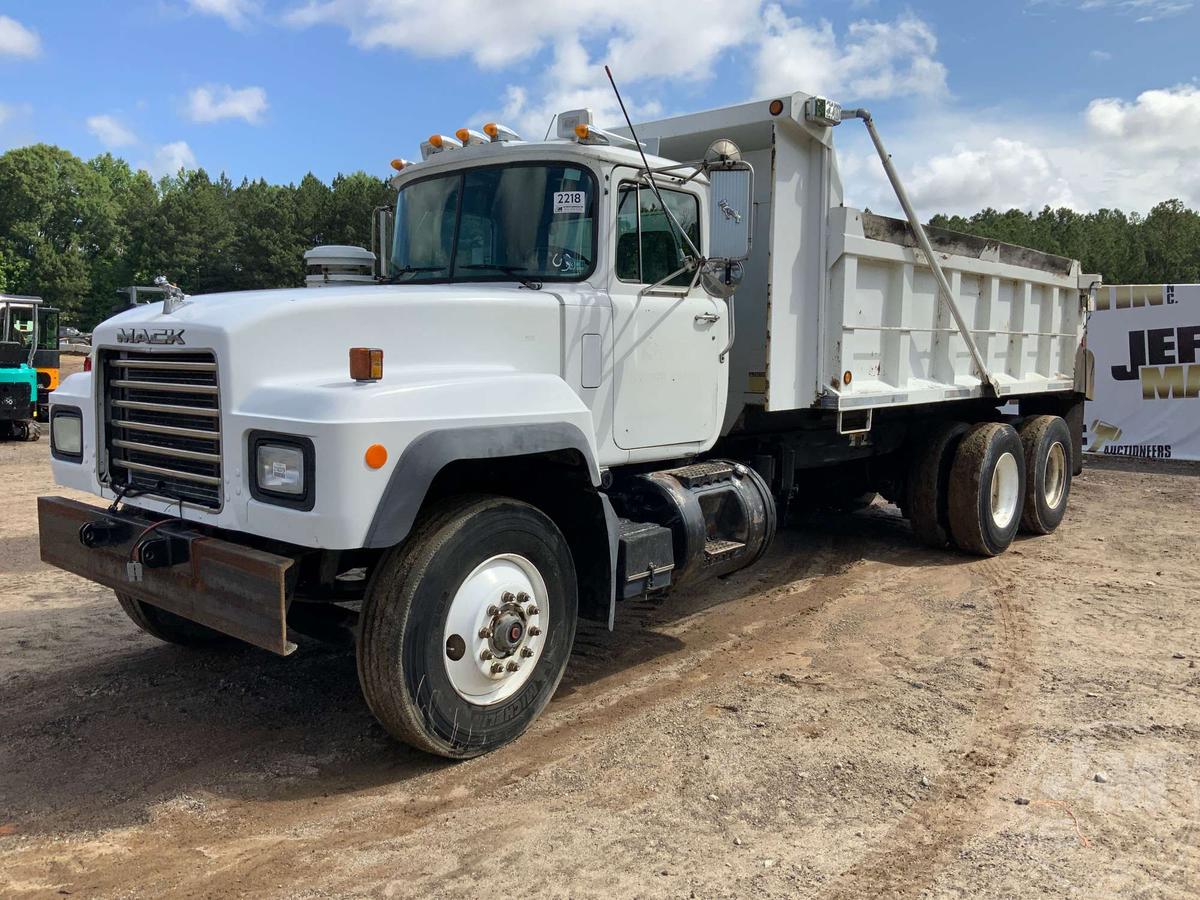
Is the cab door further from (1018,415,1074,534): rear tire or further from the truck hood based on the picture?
(1018,415,1074,534): rear tire

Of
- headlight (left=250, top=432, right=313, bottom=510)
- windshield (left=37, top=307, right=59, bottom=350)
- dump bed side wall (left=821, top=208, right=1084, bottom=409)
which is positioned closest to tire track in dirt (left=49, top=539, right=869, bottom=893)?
headlight (left=250, top=432, right=313, bottom=510)

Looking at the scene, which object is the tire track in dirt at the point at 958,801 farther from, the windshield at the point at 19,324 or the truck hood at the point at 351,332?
the windshield at the point at 19,324

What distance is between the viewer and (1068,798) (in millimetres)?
Result: 3736

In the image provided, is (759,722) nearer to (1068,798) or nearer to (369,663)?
(1068,798)

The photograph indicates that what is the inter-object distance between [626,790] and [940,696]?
2.01 m

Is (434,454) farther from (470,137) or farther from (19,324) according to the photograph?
(19,324)

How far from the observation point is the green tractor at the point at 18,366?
1625 cm

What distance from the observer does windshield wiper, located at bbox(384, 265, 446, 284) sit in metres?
4.93

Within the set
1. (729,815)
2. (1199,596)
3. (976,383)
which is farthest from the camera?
(976,383)

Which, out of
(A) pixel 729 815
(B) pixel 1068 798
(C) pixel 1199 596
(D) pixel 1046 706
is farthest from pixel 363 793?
(C) pixel 1199 596

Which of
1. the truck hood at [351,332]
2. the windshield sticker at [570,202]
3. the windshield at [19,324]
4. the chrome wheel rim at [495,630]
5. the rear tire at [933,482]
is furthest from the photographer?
the windshield at [19,324]

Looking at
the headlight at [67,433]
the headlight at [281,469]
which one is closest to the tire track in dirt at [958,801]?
the headlight at [281,469]

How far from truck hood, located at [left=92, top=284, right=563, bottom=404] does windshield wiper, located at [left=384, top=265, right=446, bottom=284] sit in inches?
16.2

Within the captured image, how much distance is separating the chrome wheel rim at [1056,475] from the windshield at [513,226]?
6676 millimetres
